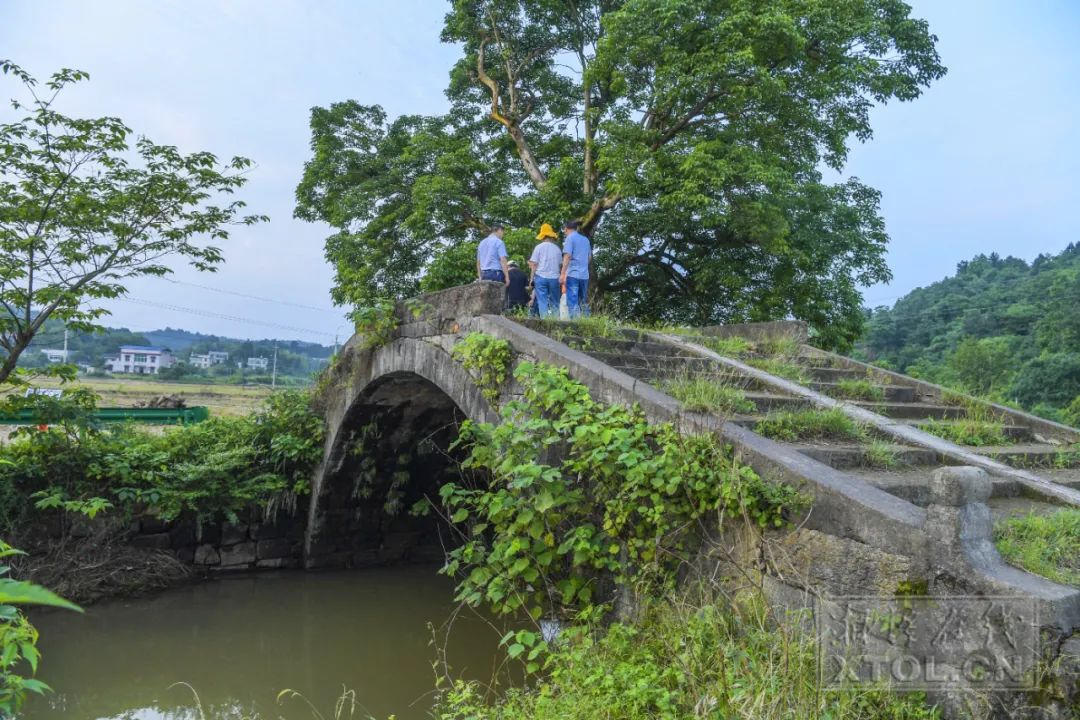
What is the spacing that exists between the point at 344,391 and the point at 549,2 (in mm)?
9055

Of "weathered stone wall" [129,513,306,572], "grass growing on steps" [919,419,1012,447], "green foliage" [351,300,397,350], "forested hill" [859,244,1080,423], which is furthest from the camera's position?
"forested hill" [859,244,1080,423]

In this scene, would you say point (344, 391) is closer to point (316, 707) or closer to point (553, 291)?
point (553, 291)

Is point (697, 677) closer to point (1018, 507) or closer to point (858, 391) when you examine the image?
point (1018, 507)

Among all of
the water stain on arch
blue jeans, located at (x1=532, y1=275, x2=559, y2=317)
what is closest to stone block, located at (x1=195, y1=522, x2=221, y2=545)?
the water stain on arch

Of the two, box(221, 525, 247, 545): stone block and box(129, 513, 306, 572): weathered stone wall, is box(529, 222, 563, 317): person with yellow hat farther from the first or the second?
box(221, 525, 247, 545): stone block

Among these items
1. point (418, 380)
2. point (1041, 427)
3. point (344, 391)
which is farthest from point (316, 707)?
point (1041, 427)

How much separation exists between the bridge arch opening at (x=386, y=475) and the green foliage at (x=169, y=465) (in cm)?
50

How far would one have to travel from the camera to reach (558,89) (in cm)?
1466

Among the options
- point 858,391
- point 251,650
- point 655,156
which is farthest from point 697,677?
point 655,156

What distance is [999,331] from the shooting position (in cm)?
3475

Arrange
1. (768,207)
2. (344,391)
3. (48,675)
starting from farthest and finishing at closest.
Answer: (768,207)
(344,391)
(48,675)

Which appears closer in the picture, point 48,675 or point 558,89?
point 48,675

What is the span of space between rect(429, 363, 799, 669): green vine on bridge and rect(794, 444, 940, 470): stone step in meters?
0.73

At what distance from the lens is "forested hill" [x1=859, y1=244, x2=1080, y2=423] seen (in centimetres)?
2705
